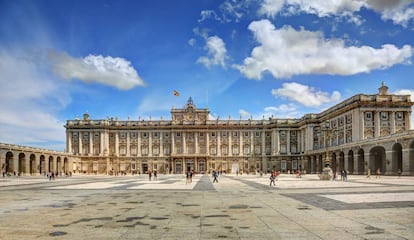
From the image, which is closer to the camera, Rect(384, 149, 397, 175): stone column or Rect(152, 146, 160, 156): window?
Rect(384, 149, 397, 175): stone column

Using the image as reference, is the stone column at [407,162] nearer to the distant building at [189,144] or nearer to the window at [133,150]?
the distant building at [189,144]

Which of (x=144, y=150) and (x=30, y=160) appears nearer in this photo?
(x=30, y=160)

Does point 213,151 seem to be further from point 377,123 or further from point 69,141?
point 377,123

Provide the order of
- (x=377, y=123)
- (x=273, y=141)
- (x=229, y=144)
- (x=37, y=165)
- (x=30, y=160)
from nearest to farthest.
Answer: (x=377, y=123)
(x=30, y=160)
(x=37, y=165)
(x=273, y=141)
(x=229, y=144)

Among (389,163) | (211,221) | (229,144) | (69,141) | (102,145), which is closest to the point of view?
(211,221)

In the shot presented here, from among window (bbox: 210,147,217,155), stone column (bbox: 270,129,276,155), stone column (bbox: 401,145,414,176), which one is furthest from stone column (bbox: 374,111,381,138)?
window (bbox: 210,147,217,155)

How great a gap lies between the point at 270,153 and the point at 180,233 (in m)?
105

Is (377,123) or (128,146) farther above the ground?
(377,123)

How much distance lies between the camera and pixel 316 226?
492 inches

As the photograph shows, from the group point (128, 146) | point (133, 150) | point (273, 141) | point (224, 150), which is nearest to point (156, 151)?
point (133, 150)

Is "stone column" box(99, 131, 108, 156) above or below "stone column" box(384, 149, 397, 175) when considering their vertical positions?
above

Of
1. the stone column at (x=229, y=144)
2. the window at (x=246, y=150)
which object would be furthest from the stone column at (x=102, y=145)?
the window at (x=246, y=150)

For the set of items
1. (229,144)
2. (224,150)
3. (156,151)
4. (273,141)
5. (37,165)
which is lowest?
(37,165)

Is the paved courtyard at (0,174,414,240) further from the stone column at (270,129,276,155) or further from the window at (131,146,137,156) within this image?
the window at (131,146,137,156)
